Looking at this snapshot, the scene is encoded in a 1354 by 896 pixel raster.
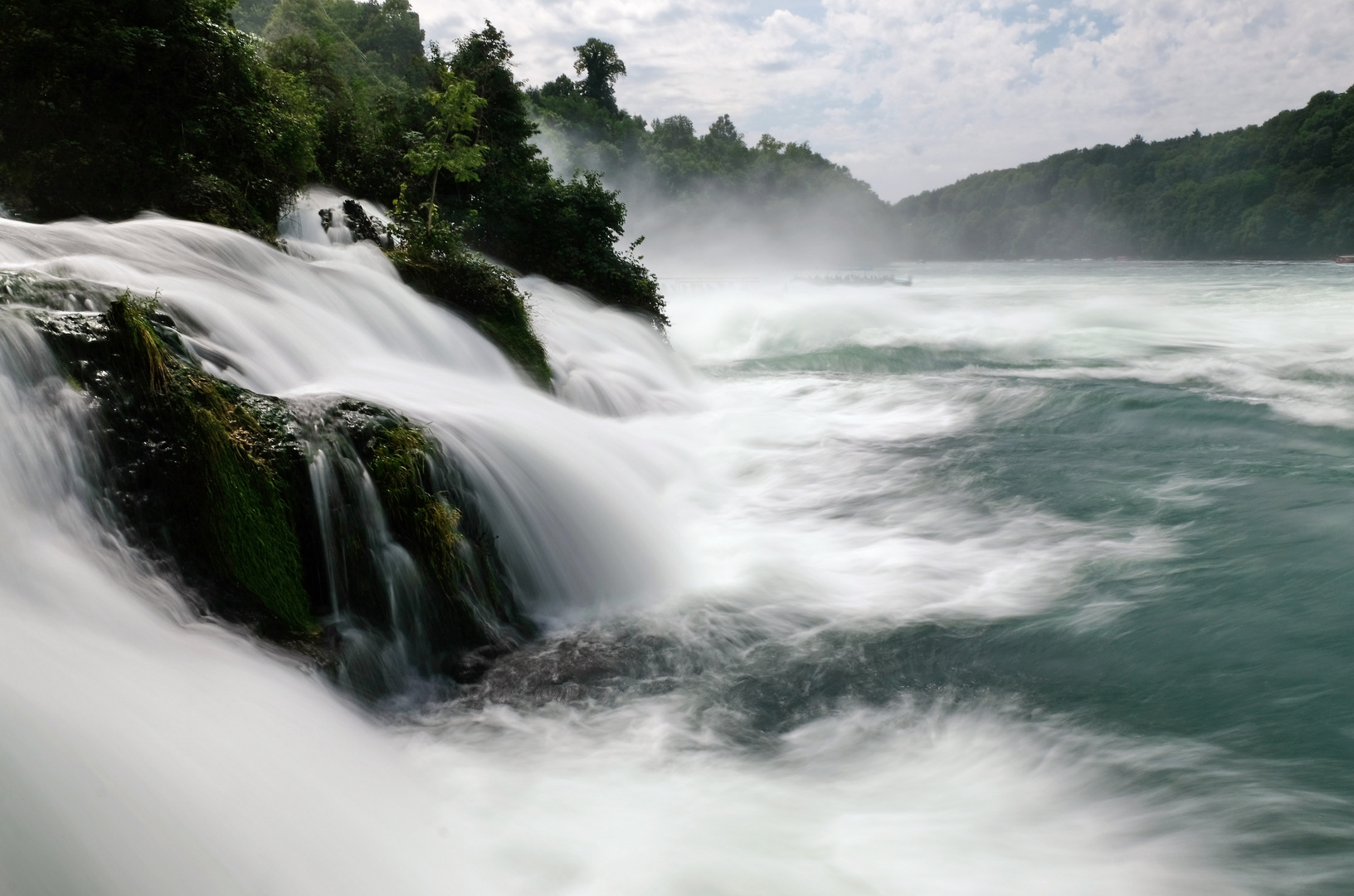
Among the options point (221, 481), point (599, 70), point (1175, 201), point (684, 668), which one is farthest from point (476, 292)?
point (1175, 201)

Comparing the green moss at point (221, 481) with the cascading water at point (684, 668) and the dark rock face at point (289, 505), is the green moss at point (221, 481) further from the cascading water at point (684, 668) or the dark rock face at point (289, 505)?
the cascading water at point (684, 668)

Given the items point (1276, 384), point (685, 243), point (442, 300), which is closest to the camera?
point (442, 300)

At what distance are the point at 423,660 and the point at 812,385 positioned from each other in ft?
40.9

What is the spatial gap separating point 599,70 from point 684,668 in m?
89.4

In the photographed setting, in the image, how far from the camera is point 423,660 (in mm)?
5473

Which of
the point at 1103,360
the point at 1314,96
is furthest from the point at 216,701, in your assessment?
the point at 1314,96

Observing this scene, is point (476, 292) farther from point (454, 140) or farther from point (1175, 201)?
point (1175, 201)

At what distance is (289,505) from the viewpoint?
5.23m

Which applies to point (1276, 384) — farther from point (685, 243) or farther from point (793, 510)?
point (685, 243)

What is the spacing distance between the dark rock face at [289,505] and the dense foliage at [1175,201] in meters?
93.1

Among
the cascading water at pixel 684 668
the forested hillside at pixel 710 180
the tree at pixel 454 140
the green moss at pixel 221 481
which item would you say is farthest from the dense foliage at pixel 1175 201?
the green moss at pixel 221 481

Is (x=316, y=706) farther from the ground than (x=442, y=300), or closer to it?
closer to it

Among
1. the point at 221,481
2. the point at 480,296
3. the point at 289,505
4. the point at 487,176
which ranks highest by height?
the point at 487,176

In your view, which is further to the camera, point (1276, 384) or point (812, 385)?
point (812, 385)
